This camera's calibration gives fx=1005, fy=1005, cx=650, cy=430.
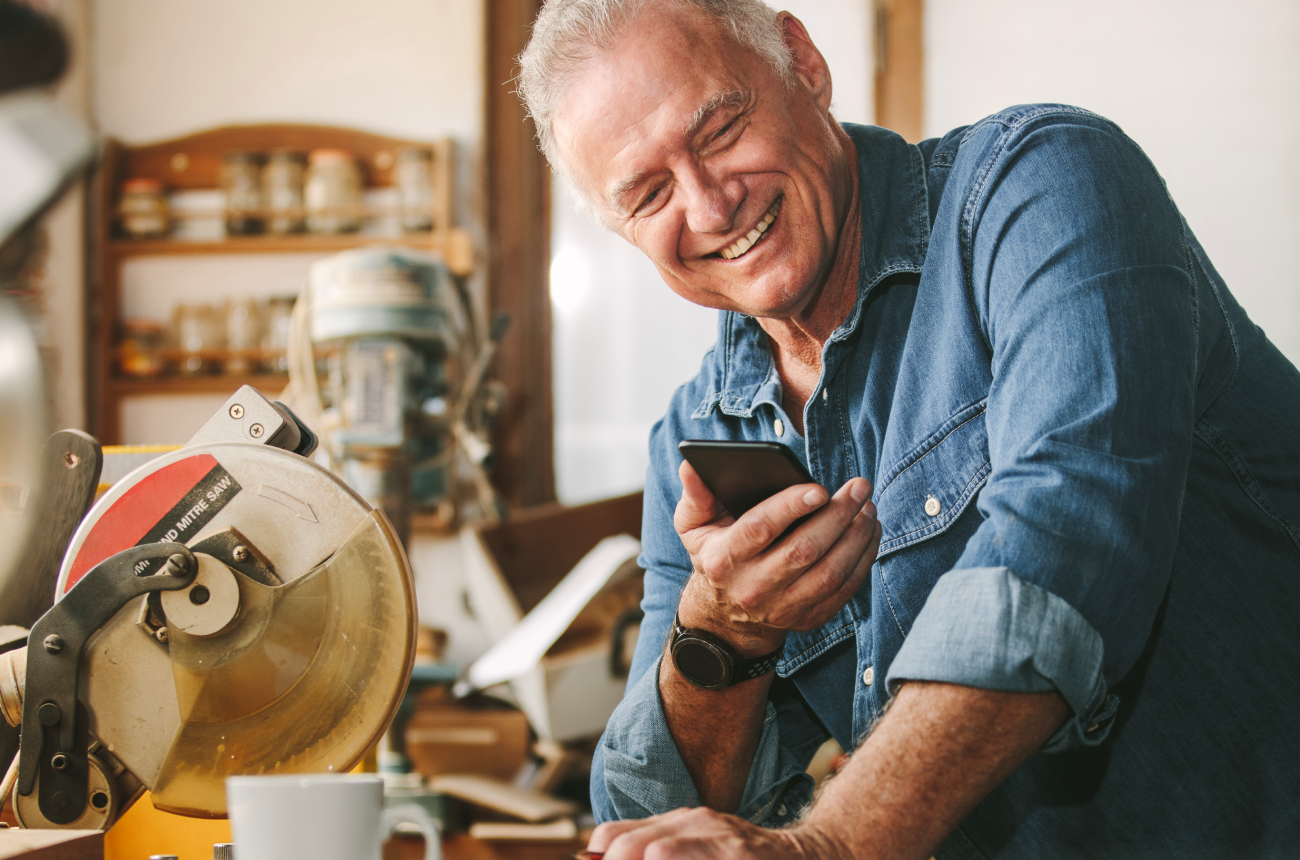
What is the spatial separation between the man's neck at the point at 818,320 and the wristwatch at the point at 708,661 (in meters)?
0.27

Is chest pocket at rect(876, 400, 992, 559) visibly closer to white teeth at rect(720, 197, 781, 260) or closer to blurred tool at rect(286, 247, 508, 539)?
white teeth at rect(720, 197, 781, 260)

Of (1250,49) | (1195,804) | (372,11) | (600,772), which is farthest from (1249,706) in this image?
(372,11)

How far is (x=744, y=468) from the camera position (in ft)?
2.33

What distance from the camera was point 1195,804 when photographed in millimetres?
772

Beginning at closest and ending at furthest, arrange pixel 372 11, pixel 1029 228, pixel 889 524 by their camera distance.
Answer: pixel 1029 228 → pixel 889 524 → pixel 372 11

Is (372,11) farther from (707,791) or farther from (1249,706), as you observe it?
(1249,706)

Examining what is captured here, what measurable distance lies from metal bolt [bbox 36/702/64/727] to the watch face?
1.45 ft

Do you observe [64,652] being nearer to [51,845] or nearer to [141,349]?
[51,845]

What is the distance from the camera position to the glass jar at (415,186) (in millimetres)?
2818

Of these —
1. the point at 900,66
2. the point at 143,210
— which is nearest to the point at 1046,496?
the point at 900,66

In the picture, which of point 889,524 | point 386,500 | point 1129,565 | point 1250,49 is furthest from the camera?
point 1250,49

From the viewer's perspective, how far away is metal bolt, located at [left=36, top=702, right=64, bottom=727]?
2.04 feet

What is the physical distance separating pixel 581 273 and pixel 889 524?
229 cm

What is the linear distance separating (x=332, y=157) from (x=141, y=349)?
0.77 metres
